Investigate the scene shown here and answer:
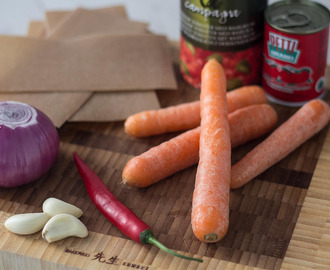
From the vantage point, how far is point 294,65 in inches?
72.1

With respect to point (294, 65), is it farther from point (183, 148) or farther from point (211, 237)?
point (211, 237)

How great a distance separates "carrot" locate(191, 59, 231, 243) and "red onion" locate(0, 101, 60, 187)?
41cm

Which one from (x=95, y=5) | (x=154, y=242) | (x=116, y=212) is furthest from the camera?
(x=95, y=5)

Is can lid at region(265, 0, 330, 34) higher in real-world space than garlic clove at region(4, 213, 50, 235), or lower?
higher

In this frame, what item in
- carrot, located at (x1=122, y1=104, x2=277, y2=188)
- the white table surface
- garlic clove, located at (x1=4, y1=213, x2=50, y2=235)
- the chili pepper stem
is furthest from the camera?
the white table surface

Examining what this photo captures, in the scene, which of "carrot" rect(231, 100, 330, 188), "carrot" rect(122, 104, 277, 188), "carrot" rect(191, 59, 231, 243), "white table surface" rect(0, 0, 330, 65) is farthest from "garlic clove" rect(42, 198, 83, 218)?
"white table surface" rect(0, 0, 330, 65)

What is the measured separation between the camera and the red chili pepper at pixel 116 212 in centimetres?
145

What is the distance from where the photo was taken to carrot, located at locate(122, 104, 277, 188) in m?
1.63

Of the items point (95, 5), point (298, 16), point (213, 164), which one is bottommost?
point (95, 5)

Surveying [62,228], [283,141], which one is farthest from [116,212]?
[283,141]

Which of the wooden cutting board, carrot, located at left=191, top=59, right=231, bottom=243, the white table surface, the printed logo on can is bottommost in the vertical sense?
the white table surface

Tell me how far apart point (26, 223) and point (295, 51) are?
0.90 meters

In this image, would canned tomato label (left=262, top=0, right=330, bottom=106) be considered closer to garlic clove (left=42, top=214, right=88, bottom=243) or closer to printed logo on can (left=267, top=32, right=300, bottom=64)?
printed logo on can (left=267, top=32, right=300, bottom=64)

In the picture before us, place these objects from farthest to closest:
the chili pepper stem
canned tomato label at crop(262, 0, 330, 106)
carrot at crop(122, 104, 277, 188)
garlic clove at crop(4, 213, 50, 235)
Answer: canned tomato label at crop(262, 0, 330, 106) → carrot at crop(122, 104, 277, 188) → garlic clove at crop(4, 213, 50, 235) → the chili pepper stem
